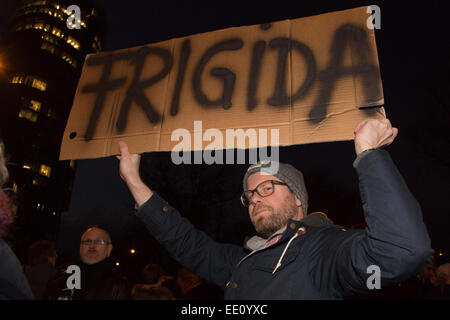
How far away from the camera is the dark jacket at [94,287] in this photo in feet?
8.85

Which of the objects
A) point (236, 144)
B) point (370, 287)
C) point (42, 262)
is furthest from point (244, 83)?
point (42, 262)

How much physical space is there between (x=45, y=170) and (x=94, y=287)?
5532 cm

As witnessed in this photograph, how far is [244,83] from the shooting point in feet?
7.21

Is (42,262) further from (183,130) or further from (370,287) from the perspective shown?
(370,287)

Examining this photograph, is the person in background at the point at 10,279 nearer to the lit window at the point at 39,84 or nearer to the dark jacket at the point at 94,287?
the dark jacket at the point at 94,287

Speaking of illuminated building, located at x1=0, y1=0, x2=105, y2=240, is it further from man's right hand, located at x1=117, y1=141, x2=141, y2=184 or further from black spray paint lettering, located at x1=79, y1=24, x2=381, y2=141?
man's right hand, located at x1=117, y1=141, x2=141, y2=184

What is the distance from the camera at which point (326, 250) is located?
144 centimetres

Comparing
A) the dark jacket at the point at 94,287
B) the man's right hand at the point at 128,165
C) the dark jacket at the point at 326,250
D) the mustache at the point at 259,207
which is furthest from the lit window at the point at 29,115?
the mustache at the point at 259,207

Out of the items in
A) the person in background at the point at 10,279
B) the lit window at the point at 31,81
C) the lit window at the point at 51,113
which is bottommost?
the person in background at the point at 10,279

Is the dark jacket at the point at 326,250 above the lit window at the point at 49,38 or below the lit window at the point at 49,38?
below

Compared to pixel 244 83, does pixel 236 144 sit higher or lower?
lower

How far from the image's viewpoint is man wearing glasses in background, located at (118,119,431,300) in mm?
1110

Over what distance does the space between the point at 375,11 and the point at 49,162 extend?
56382 mm

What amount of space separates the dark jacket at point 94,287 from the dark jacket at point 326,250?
108 cm
